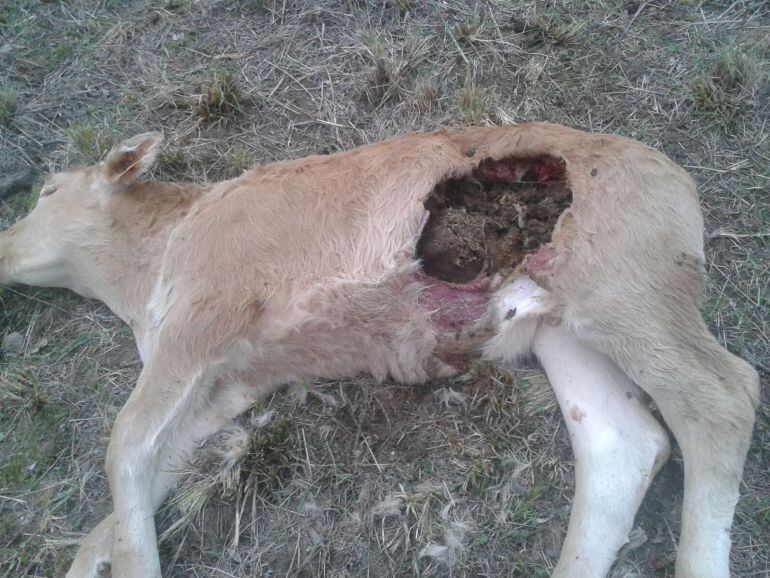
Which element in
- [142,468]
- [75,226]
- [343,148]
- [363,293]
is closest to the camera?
[142,468]

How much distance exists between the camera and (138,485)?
2.97 metres

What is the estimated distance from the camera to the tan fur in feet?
9.27

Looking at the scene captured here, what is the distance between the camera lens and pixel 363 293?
3088 mm

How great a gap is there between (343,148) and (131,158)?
1.39 m

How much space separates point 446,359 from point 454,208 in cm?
83

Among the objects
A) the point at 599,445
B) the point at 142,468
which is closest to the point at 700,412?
the point at 599,445

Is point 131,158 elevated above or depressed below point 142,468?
above

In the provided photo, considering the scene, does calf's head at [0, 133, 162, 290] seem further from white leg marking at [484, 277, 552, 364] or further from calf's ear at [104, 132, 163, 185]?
white leg marking at [484, 277, 552, 364]

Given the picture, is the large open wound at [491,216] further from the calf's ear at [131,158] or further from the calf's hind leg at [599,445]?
the calf's ear at [131,158]

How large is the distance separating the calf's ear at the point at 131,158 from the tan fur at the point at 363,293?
4 centimetres

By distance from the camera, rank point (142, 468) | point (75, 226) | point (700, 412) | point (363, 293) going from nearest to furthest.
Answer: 1. point (700, 412)
2. point (142, 468)
3. point (363, 293)
4. point (75, 226)

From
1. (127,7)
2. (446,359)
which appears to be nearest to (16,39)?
(127,7)

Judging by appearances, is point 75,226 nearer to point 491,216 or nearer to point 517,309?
point 491,216

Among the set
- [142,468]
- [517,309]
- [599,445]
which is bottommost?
[599,445]
